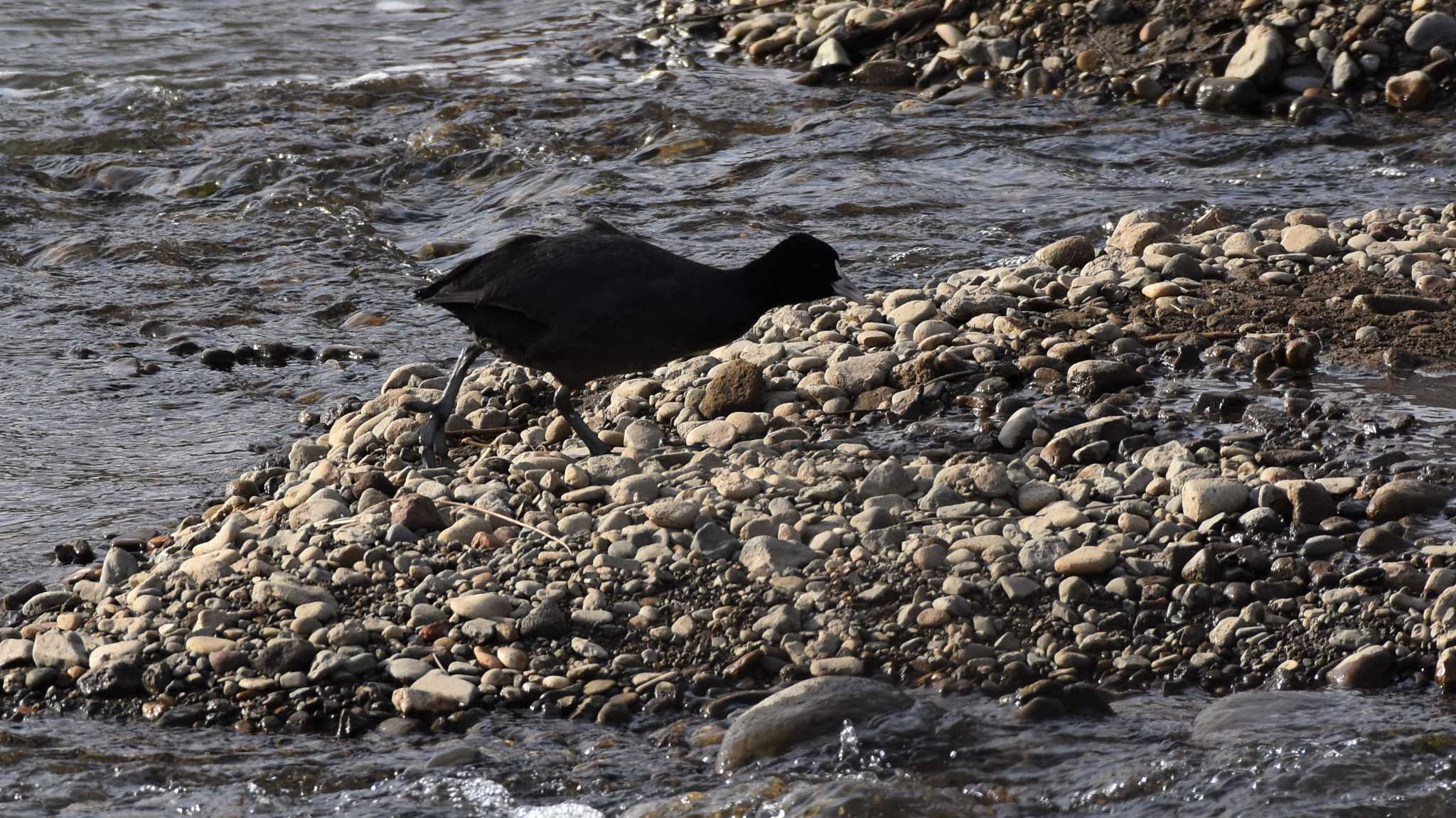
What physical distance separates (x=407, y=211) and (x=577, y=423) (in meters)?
5.91

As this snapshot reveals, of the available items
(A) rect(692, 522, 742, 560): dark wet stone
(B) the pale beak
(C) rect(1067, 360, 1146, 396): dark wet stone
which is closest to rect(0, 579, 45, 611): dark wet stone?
(A) rect(692, 522, 742, 560): dark wet stone

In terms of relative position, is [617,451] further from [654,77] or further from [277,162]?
[654,77]

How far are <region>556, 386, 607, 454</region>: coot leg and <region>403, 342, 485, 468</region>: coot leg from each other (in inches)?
17.9

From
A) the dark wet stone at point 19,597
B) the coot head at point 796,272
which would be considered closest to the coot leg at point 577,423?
the coot head at point 796,272

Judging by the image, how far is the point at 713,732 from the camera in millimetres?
5504

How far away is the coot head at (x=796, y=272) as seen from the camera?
7523 mm

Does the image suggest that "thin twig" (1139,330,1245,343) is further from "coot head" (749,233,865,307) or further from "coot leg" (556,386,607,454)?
"coot leg" (556,386,607,454)

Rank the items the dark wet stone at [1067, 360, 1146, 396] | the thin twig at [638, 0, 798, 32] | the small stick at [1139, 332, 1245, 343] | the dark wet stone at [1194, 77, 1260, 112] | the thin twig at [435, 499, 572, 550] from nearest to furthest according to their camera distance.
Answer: the thin twig at [435, 499, 572, 550]
the dark wet stone at [1067, 360, 1146, 396]
the small stick at [1139, 332, 1245, 343]
the dark wet stone at [1194, 77, 1260, 112]
the thin twig at [638, 0, 798, 32]

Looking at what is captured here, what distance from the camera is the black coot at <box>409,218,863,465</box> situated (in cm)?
728

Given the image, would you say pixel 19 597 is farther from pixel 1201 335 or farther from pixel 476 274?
pixel 1201 335

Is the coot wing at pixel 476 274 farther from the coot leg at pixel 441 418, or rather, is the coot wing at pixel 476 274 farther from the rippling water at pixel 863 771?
the rippling water at pixel 863 771

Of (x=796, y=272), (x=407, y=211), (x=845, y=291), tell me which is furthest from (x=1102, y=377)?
(x=407, y=211)

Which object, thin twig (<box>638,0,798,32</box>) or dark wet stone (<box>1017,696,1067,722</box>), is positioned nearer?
dark wet stone (<box>1017,696,1067,722</box>)

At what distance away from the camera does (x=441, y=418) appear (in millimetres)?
7691
